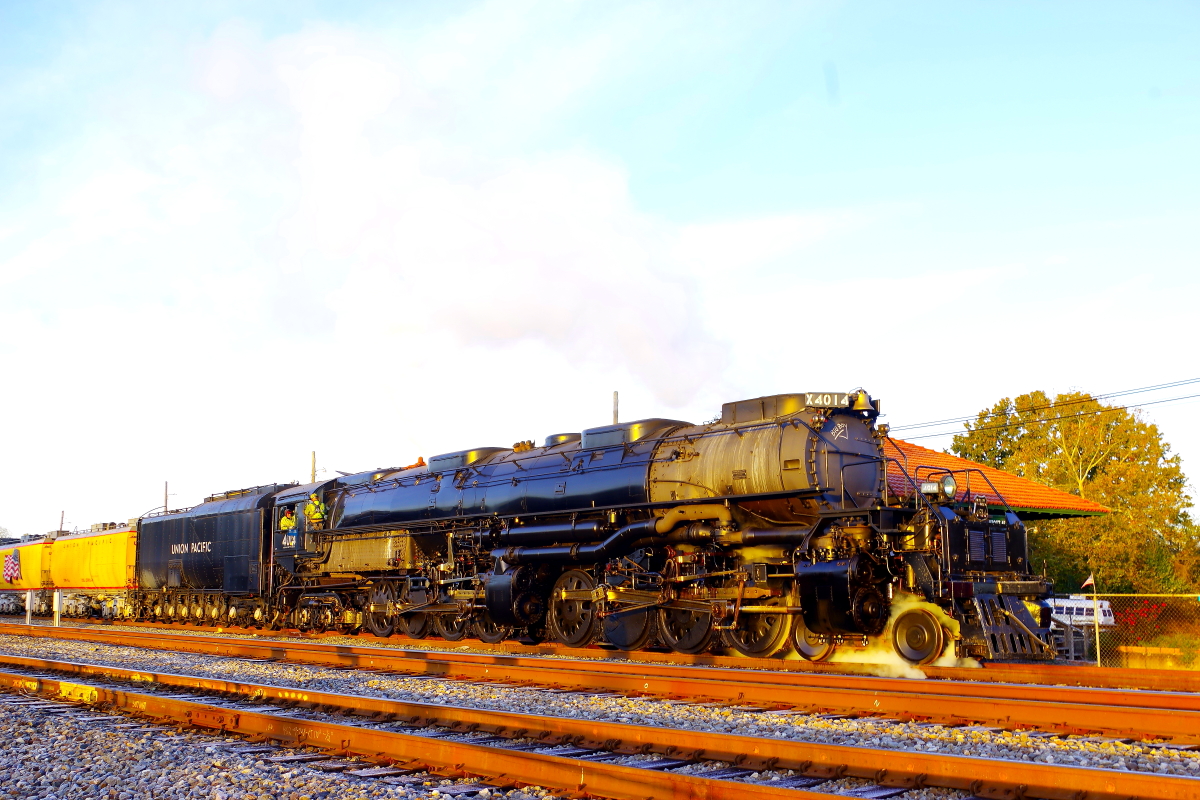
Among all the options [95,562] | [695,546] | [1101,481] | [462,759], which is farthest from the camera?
[1101,481]

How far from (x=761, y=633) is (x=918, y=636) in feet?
8.20

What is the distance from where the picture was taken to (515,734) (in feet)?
27.8

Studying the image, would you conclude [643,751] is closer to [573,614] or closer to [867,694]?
[867,694]

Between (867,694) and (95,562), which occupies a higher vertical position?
(867,694)

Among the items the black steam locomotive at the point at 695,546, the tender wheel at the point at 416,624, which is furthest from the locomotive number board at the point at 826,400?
the tender wheel at the point at 416,624

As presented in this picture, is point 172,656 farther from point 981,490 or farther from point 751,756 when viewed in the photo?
point 981,490

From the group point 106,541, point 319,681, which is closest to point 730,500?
point 319,681

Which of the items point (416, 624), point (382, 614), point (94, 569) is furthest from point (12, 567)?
point (416, 624)

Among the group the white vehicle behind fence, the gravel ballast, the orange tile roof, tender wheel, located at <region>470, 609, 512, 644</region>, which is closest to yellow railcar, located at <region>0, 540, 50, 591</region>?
tender wheel, located at <region>470, 609, 512, 644</region>

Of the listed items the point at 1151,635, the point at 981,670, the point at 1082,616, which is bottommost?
the point at 1082,616

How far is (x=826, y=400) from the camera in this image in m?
14.9

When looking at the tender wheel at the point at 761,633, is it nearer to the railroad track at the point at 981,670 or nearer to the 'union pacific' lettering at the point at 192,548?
the railroad track at the point at 981,670

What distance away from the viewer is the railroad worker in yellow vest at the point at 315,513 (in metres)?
23.9

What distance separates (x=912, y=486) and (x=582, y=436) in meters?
6.61
